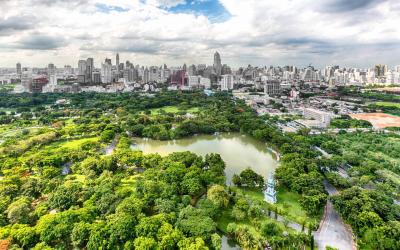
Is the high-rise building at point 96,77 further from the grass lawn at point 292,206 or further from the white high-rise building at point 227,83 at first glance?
the grass lawn at point 292,206

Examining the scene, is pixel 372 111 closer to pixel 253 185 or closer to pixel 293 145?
pixel 293 145

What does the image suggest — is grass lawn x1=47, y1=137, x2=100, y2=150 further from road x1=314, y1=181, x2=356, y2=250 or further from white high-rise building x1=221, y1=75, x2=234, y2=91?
white high-rise building x1=221, y1=75, x2=234, y2=91

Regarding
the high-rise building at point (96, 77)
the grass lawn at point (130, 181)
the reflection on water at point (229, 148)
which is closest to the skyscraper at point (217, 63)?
the high-rise building at point (96, 77)

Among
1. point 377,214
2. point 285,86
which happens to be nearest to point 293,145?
point 377,214

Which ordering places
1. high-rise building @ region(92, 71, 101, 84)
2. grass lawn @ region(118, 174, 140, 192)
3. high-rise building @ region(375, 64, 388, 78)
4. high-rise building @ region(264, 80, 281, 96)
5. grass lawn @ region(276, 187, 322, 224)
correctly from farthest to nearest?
high-rise building @ region(375, 64, 388, 78) → high-rise building @ region(92, 71, 101, 84) → high-rise building @ region(264, 80, 281, 96) → grass lawn @ region(118, 174, 140, 192) → grass lawn @ region(276, 187, 322, 224)

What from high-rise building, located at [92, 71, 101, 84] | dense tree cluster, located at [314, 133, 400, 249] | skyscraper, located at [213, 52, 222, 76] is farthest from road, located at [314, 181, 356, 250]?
skyscraper, located at [213, 52, 222, 76]

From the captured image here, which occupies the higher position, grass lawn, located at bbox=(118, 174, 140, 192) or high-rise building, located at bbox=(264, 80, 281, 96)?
high-rise building, located at bbox=(264, 80, 281, 96)

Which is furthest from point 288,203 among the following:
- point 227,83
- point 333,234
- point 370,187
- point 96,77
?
point 96,77

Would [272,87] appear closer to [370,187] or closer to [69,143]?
A: [69,143]
